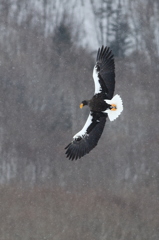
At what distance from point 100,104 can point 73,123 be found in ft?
7.46

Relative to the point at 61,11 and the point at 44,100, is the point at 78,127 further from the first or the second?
the point at 61,11

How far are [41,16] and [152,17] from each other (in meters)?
2.10

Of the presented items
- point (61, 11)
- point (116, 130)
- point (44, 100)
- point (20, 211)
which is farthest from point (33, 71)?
point (20, 211)

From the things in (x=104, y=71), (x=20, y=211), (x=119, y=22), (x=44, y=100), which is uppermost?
(x=119, y=22)

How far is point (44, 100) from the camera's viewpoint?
10.4 meters

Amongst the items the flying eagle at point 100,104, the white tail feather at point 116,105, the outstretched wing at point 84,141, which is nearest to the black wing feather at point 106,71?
the flying eagle at point 100,104

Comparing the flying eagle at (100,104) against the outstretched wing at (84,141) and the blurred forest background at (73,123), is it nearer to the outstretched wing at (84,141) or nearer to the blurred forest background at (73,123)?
the outstretched wing at (84,141)

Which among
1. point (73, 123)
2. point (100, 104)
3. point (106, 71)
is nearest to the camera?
point (106, 71)

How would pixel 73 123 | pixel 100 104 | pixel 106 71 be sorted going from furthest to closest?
1. pixel 73 123
2. pixel 100 104
3. pixel 106 71

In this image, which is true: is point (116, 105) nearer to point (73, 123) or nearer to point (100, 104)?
point (100, 104)

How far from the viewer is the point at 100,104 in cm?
802

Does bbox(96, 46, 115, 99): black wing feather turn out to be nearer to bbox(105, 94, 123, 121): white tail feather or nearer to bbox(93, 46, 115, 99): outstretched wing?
bbox(93, 46, 115, 99): outstretched wing

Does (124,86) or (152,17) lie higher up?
(152,17)

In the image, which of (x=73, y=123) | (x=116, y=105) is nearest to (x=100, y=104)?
(x=116, y=105)
